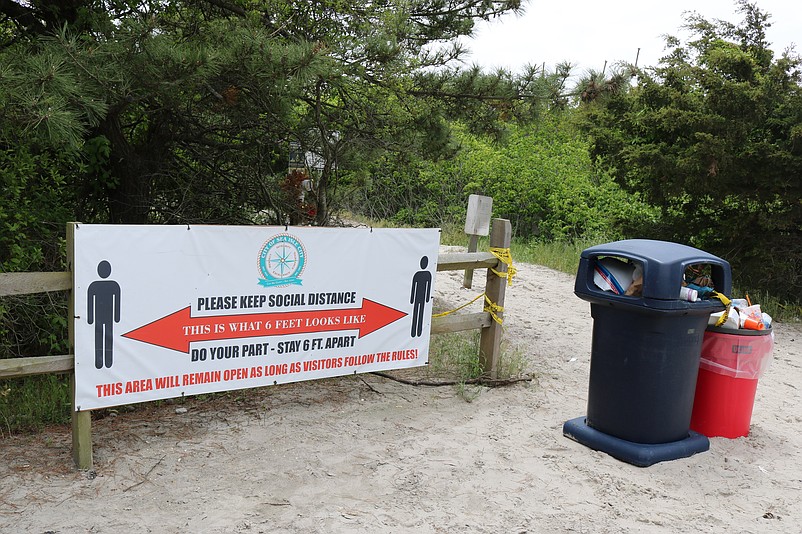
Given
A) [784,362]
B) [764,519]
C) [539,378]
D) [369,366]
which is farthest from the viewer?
[784,362]

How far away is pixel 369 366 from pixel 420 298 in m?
0.68

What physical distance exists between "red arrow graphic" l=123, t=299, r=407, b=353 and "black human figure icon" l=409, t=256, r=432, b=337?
0.43 feet

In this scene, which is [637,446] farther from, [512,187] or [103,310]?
[512,187]

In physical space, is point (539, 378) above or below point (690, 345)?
below

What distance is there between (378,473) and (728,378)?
258cm

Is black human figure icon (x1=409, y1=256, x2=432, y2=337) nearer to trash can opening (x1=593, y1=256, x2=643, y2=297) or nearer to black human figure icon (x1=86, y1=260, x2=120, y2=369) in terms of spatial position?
trash can opening (x1=593, y1=256, x2=643, y2=297)

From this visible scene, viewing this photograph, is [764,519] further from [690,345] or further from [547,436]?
[547,436]

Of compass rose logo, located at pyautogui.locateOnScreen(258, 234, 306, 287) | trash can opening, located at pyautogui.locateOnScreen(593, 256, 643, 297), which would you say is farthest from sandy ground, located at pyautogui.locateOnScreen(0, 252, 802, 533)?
trash can opening, located at pyautogui.locateOnScreen(593, 256, 643, 297)

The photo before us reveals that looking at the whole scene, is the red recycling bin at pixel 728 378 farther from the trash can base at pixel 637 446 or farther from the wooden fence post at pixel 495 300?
the wooden fence post at pixel 495 300

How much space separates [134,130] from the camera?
6852 mm

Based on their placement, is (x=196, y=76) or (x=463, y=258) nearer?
(x=196, y=76)

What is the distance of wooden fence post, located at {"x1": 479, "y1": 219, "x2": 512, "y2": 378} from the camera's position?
6.13m

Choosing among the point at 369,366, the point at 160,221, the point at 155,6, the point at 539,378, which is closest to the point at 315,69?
the point at 155,6

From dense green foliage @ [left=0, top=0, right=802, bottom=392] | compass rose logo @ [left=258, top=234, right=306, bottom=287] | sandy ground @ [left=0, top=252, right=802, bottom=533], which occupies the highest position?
dense green foliage @ [left=0, top=0, right=802, bottom=392]
